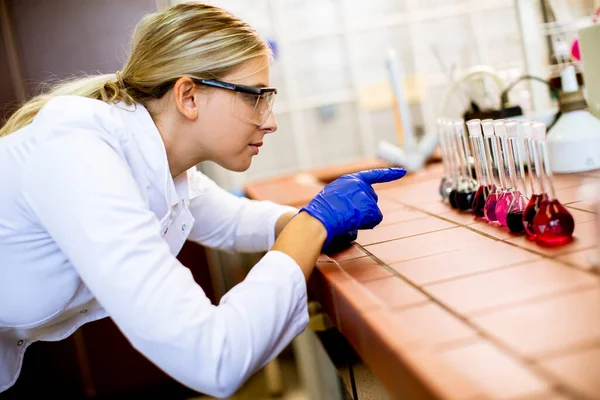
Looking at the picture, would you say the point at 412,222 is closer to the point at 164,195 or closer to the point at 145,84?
the point at 164,195

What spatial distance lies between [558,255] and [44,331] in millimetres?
1186

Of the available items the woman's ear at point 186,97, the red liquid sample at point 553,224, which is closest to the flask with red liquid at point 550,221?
the red liquid sample at point 553,224

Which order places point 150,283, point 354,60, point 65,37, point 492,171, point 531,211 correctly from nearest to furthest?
point 150,283, point 531,211, point 492,171, point 65,37, point 354,60

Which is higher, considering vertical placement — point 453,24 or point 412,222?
point 453,24

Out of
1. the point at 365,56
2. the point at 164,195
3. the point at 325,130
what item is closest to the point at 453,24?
the point at 365,56

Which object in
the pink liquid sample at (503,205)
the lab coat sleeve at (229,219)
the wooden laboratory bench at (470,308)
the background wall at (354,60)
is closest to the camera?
the wooden laboratory bench at (470,308)

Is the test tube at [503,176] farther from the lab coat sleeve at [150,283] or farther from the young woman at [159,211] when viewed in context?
the lab coat sleeve at [150,283]

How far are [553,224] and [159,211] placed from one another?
866mm

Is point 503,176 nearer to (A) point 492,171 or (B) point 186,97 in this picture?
(A) point 492,171

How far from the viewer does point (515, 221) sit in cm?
112

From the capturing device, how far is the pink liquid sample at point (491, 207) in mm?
1220

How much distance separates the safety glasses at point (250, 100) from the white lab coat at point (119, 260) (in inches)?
7.2

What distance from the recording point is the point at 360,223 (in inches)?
49.7

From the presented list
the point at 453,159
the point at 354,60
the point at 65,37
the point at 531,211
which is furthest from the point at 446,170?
the point at 354,60
